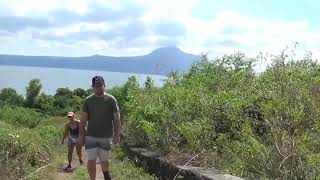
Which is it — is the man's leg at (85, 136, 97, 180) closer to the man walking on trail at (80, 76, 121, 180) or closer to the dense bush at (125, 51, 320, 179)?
the man walking on trail at (80, 76, 121, 180)

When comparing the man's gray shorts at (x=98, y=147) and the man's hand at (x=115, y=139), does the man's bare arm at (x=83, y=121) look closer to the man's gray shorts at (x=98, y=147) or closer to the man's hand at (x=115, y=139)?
the man's gray shorts at (x=98, y=147)

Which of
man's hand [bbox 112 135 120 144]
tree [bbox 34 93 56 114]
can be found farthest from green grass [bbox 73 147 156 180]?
tree [bbox 34 93 56 114]

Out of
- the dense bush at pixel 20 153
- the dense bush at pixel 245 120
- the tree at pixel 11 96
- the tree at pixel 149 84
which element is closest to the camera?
the dense bush at pixel 245 120

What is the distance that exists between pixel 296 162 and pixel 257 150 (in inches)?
A: 28.3

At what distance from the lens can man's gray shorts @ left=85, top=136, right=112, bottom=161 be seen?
9539 millimetres

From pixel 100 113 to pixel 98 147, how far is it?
0.62 meters

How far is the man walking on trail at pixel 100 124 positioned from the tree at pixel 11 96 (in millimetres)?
58668

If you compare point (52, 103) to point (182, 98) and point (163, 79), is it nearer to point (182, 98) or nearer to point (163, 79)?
point (163, 79)

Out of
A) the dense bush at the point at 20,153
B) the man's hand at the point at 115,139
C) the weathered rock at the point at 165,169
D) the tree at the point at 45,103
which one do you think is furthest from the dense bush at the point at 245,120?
the tree at the point at 45,103

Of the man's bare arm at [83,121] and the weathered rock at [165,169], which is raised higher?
the man's bare arm at [83,121]

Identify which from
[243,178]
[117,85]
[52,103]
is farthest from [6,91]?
[243,178]

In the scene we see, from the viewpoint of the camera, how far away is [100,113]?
946 centimetres

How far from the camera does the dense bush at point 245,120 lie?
7403 millimetres

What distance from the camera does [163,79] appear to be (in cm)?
1964
